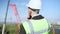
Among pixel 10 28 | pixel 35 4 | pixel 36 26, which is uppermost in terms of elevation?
pixel 35 4

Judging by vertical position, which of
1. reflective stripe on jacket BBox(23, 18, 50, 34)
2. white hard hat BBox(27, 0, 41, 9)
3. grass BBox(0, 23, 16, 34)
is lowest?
grass BBox(0, 23, 16, 34)

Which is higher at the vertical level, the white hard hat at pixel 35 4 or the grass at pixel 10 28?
the white hard hat at pixel 35 4

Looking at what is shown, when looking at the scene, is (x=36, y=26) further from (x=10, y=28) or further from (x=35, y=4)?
(x=10, y=28)

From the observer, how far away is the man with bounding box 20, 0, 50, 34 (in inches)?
50.2

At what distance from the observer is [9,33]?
18.2 ft

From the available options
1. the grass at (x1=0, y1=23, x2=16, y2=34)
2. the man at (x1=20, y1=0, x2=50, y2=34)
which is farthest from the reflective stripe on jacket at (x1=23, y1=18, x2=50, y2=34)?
the grass at (x1=0, y1=23, x2=16, y2=34)

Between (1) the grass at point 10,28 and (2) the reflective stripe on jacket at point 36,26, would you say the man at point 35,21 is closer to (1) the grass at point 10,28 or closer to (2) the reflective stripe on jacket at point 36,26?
(2) the reflective stripe on jacket at point 36,26

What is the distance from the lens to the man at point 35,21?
1.28 metres

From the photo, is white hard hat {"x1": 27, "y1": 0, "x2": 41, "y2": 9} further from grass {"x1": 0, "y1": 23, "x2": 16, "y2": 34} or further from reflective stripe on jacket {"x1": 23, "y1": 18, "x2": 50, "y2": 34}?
grass {"x1": 0, "y1": 23, "x2": 16, "y2": 34}

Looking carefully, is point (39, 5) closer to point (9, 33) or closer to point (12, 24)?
point (12, 24)

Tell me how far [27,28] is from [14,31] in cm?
445

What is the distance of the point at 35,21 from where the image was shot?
1314mm

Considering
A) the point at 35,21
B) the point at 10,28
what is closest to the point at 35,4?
the point at 35,21

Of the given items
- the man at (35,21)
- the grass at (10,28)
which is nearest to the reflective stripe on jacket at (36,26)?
the man at (35,21)
